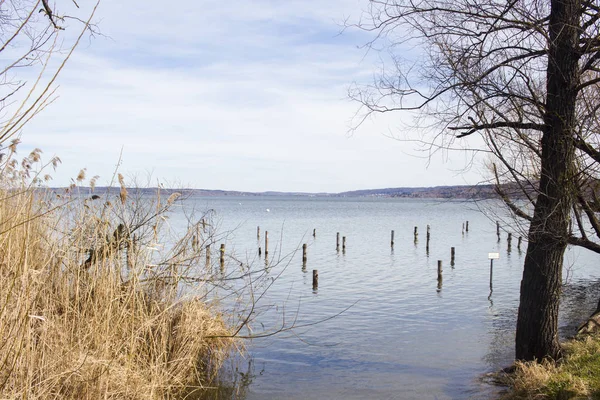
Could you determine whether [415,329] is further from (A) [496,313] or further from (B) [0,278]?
(B) [0,278]

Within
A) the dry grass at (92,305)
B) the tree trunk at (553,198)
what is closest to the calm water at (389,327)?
the tree trunk at (553,198)

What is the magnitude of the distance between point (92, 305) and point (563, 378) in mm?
6368

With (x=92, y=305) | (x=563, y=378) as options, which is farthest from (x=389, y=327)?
(x=92, y=305)

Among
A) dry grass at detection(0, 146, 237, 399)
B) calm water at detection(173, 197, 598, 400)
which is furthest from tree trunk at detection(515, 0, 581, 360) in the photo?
dry grass at detection(0, 146, 237, 399)

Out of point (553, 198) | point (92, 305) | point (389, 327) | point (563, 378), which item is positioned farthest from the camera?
point (389, 327)

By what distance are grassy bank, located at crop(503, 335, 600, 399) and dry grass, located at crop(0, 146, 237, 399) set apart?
5150 millimetres

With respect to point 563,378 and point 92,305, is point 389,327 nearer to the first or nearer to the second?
point 563,378

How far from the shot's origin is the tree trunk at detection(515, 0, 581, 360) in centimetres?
833

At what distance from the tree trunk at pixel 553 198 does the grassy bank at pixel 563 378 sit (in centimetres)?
42

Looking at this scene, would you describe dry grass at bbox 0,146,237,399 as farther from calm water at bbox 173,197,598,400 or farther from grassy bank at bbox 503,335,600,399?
grassy bank at bbox 503,335,600,399

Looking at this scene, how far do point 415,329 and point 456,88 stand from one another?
10.2 metres

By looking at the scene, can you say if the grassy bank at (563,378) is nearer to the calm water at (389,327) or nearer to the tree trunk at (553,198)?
the tree trunk at (553,198)

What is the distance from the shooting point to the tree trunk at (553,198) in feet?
27.3

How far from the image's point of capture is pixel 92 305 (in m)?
6.59
